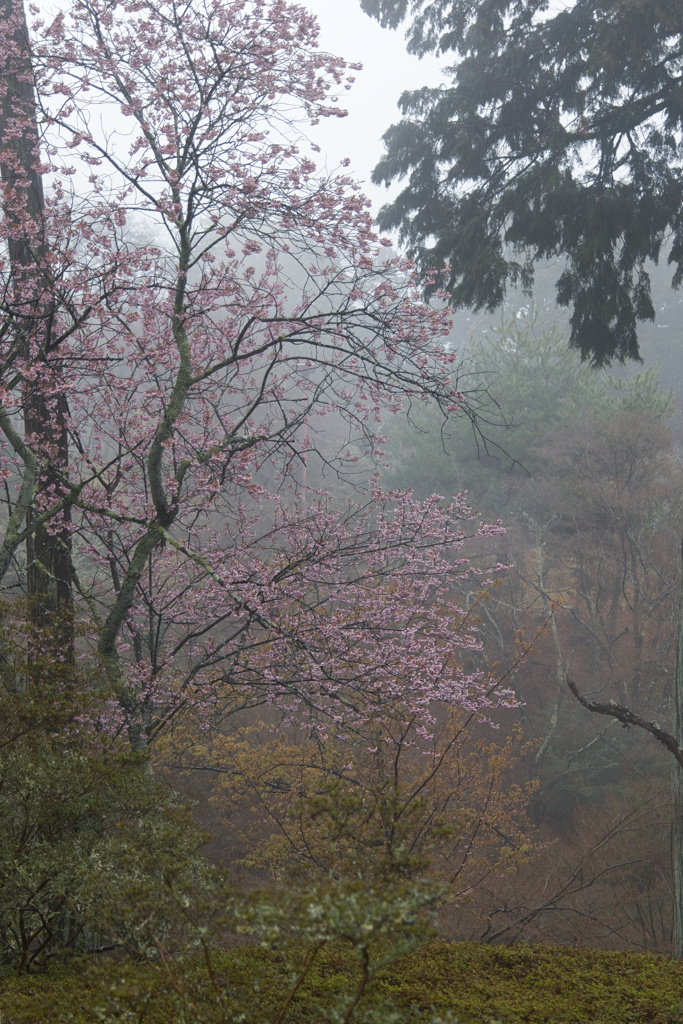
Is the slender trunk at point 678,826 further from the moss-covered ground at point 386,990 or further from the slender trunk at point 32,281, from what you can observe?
the slender trunk at point 32,281

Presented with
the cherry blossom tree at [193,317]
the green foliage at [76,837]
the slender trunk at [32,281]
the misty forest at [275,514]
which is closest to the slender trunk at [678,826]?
the misty forest at [275,514]

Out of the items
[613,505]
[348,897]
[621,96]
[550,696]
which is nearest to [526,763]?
[550,696]

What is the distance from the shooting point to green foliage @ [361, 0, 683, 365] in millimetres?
6836

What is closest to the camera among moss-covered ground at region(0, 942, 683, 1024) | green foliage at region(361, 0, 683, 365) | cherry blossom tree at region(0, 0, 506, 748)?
moss-covered ground at region(0, 942, 683, 1024)

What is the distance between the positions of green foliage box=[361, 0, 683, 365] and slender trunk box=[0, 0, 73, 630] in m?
3.17

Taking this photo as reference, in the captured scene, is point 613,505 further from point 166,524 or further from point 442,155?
point 166,524

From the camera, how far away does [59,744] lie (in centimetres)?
390

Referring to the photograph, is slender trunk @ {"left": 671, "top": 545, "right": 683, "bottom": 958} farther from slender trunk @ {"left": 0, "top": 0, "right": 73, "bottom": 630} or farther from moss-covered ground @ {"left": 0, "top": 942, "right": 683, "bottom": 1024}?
slender trunk @ {"left": 0, "top": 0, "right": 73, "bottom": 630}

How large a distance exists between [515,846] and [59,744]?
1042 cm

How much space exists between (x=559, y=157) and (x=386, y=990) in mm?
7050

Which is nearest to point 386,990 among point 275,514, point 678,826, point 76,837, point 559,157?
point 76,837

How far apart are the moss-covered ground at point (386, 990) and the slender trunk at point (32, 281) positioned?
3.02 m

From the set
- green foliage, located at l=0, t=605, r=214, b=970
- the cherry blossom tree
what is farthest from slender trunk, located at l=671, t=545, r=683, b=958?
green foliage, located at l=0, t=605, r=214, b=970

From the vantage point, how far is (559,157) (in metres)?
7.21
